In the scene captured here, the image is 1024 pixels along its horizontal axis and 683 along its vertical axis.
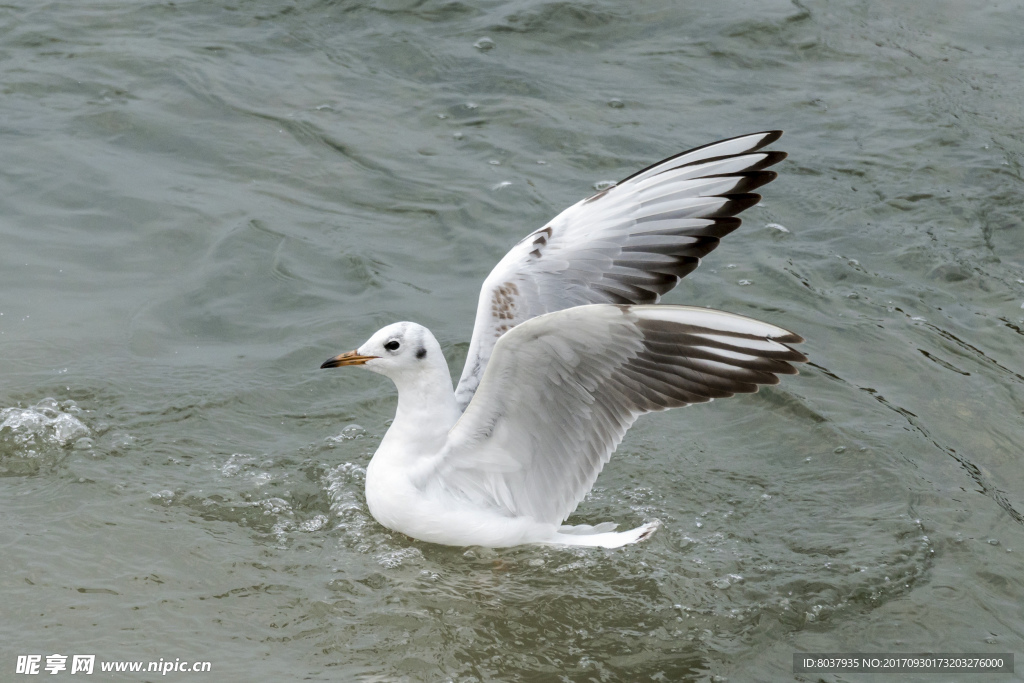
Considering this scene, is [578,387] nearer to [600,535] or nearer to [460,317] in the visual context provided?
[600,535]

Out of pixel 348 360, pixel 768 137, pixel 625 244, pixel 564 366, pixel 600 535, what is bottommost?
pixel 600 535

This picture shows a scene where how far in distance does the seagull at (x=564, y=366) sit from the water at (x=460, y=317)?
0.84 ft

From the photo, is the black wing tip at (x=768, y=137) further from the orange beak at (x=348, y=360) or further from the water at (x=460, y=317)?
the orange beak at (x=348, y=360)

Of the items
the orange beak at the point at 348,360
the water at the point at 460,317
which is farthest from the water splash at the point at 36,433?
the orange beak at the point at 348,360

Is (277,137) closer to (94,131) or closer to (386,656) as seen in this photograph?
(94,131)

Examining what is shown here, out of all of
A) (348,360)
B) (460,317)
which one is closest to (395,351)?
(348,360)

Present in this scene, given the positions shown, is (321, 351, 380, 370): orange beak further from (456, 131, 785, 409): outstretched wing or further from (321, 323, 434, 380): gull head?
(456, 131, 785, 409): outstretched wing

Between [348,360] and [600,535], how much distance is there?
132 centimetres

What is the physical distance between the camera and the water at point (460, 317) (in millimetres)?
4480

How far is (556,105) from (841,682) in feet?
18.1

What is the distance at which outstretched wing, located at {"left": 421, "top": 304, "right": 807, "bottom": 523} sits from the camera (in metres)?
4.09

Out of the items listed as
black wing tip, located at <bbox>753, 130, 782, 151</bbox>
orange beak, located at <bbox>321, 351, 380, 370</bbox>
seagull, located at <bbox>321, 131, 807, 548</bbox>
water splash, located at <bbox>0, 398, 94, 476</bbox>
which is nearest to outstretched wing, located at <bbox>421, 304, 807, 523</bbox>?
seagull, located at <bbox>321, 131, 807, 548</bbox>

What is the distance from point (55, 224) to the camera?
7043mm

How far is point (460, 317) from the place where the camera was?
659 cm
